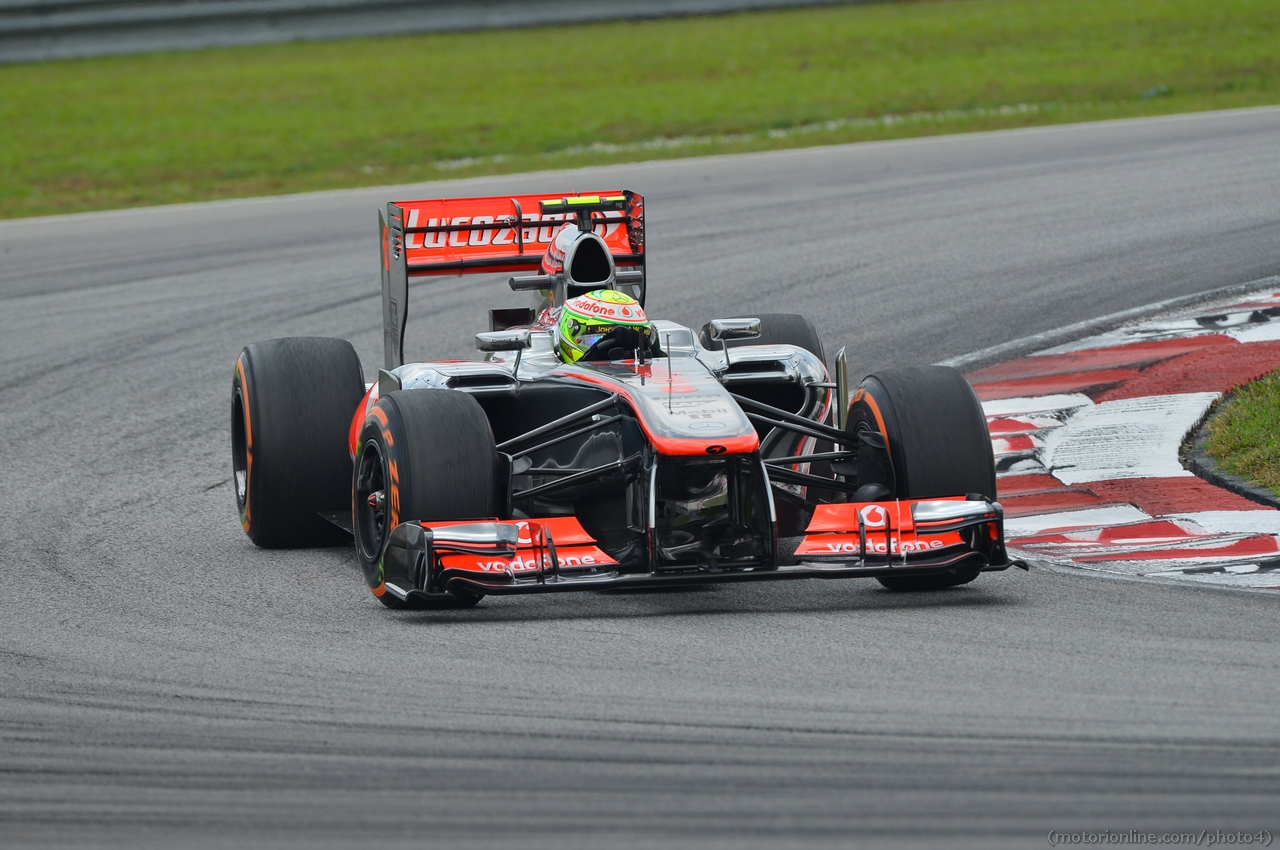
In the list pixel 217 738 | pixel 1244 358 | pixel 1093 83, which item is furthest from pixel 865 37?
pixel 217 738

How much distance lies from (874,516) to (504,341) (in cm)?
196

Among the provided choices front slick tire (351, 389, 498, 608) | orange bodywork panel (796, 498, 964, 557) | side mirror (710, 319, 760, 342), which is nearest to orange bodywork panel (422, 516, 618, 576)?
front slick tire (351, 389, 498, 608)


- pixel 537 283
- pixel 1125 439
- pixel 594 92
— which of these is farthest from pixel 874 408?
pixel 594 92

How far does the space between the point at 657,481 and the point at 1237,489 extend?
3.09 metres

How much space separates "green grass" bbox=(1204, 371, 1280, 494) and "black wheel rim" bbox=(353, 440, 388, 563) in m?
4.01

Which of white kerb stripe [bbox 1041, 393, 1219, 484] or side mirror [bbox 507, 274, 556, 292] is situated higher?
side mirror [bbox 507, 274, 556, 292]

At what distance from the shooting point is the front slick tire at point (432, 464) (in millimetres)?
6910

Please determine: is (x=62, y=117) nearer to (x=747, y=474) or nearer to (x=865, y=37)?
(x=865, y=37)

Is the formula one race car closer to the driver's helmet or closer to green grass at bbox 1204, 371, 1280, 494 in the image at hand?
the driver's helmet

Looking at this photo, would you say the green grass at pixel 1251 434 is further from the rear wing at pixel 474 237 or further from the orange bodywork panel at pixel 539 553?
the orange bodywork panel at pixel 539 553

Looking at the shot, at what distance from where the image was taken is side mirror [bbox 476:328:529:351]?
801 centimetres

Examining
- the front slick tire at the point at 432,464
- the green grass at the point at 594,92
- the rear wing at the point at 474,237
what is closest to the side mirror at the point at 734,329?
the rear wing at the point at 474,237

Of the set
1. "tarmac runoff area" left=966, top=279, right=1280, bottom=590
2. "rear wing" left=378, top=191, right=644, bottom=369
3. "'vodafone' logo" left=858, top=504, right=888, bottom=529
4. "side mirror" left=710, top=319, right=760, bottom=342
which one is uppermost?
"rear wing" left=378, top=191, right=644, bottom=369

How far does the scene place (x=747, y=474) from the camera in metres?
6.84
